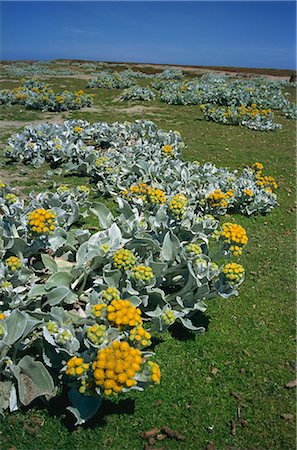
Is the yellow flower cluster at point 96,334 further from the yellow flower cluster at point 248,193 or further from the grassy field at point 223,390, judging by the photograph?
the yellow flower cluster at point 248,193

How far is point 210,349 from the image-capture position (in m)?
4.30

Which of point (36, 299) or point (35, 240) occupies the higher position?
point (35, 240)

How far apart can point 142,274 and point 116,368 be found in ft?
4.22

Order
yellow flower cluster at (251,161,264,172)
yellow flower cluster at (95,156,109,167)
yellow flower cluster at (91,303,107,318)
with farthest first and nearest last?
1. yellow flower cluster at (251,161,264,172)
2. yellow flower cluster at (95,156,109,167)
3. yellow flower cluster at (91,303,107,318)

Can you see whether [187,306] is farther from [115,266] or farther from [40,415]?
[40,415]

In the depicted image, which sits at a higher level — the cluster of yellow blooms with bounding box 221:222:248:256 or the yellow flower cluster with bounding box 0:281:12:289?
the cluster of yellow blooms with bounding box 221:222:248:256

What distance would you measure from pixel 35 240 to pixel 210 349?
237 cm

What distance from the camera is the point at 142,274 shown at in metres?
3.89

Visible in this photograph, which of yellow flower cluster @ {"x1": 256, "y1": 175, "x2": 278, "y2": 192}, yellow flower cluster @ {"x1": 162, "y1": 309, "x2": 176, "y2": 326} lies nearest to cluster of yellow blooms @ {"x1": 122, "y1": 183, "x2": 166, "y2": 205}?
yellow flower cluster @ {"x1": 162, "y1": 309, "x2": 176, "y2": 326}

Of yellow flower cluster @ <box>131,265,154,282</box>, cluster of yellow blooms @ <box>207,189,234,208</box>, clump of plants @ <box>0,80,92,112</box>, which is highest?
clump of plants @ <box>0,80,92,112</box>

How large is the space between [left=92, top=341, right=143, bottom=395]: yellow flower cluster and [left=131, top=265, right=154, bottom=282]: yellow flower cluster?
1095 mm

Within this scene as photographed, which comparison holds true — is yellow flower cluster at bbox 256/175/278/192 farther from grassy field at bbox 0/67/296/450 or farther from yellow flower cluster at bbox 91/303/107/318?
yellow flower cluster at bbox 91/303/107/318

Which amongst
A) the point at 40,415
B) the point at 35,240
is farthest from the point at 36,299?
the point at 40,415

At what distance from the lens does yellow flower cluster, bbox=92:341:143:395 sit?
2707 millimetres
